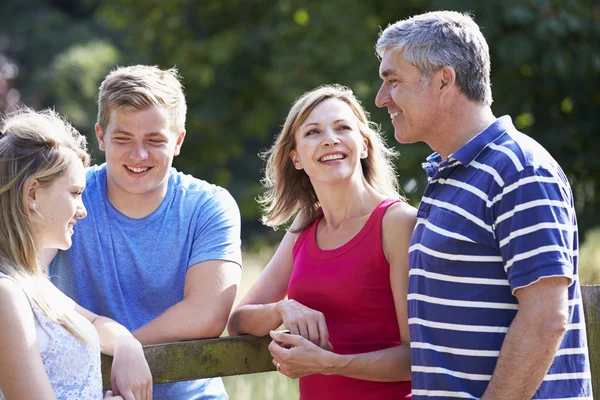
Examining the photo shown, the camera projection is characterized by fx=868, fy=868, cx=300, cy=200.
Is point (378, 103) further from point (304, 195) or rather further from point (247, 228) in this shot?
point (247, 228)

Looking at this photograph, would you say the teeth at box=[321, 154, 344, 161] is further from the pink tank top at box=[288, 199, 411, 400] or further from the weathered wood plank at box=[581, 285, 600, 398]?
the weathered wood plank at box=[581, 285, 600, 398]

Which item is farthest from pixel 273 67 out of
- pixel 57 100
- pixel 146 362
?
pixel 146 362

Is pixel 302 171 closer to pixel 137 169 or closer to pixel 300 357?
pixel 137 169

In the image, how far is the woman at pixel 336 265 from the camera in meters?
2.65

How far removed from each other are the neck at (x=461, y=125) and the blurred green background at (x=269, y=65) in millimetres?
2803

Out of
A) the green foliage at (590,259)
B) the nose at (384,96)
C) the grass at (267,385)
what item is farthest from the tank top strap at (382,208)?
the green foliage at (590,259)

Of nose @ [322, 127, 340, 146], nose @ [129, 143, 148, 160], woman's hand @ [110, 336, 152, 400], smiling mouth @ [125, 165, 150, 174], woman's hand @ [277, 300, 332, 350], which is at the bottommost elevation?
woman's hand @ [110, 336, 152, 400]

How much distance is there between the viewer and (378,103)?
8.70 feet

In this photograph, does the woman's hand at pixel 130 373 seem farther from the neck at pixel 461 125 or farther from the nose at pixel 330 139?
the neck at pixel 461 125

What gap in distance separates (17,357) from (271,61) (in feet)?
35.8

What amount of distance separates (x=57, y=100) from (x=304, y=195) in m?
16.7

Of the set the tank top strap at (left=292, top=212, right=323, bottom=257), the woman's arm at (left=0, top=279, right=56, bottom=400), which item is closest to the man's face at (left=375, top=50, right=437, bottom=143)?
the tank top strap at (left=292, top=212, right=323, bottom=257)

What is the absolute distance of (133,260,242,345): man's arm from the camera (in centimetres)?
278

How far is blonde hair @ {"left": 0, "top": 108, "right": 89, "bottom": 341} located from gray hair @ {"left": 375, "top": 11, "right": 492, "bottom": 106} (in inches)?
40.1
